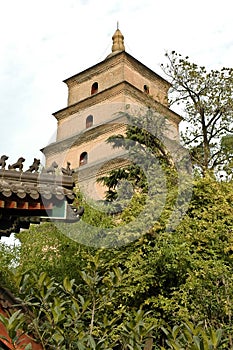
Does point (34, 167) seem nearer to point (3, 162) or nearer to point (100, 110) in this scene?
point (3, 162)

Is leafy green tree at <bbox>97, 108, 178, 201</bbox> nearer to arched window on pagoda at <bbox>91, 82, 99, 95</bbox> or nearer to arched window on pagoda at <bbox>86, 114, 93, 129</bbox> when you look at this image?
arched window on pagoda at <bbox>86, 114, 93, 129</bbox>

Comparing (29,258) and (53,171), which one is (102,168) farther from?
(53,171)

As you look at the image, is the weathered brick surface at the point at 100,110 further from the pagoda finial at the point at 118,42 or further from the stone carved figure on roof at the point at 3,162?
the stone carved figure on roof at the point at 3,162

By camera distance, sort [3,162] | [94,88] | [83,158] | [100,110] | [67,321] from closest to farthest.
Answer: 1. [67,321]
2. [3,162]
3. [83,158]
4. [100,110]
5. [94,88]

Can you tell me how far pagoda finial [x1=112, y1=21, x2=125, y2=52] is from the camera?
860 inches

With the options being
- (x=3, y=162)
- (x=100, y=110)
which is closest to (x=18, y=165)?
(x=3, y=162)

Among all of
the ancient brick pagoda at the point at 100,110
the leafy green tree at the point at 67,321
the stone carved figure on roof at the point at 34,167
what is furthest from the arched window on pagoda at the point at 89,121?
the leafy green tree at the point at 67,321

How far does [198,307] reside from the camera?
6.75m

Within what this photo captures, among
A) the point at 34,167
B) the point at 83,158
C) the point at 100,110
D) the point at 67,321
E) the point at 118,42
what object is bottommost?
the point at 67,321

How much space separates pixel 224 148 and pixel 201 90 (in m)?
1.82

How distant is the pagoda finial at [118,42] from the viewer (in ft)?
71.7

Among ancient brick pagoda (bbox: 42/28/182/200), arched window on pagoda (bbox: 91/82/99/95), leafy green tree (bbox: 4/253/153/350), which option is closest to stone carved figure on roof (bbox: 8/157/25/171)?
leafy green tree (bbox: 4/253/153/350)

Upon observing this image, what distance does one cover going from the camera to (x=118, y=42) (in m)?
22.2

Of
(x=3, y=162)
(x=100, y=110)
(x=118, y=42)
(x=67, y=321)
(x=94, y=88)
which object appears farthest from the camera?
(x=118, y=42)
